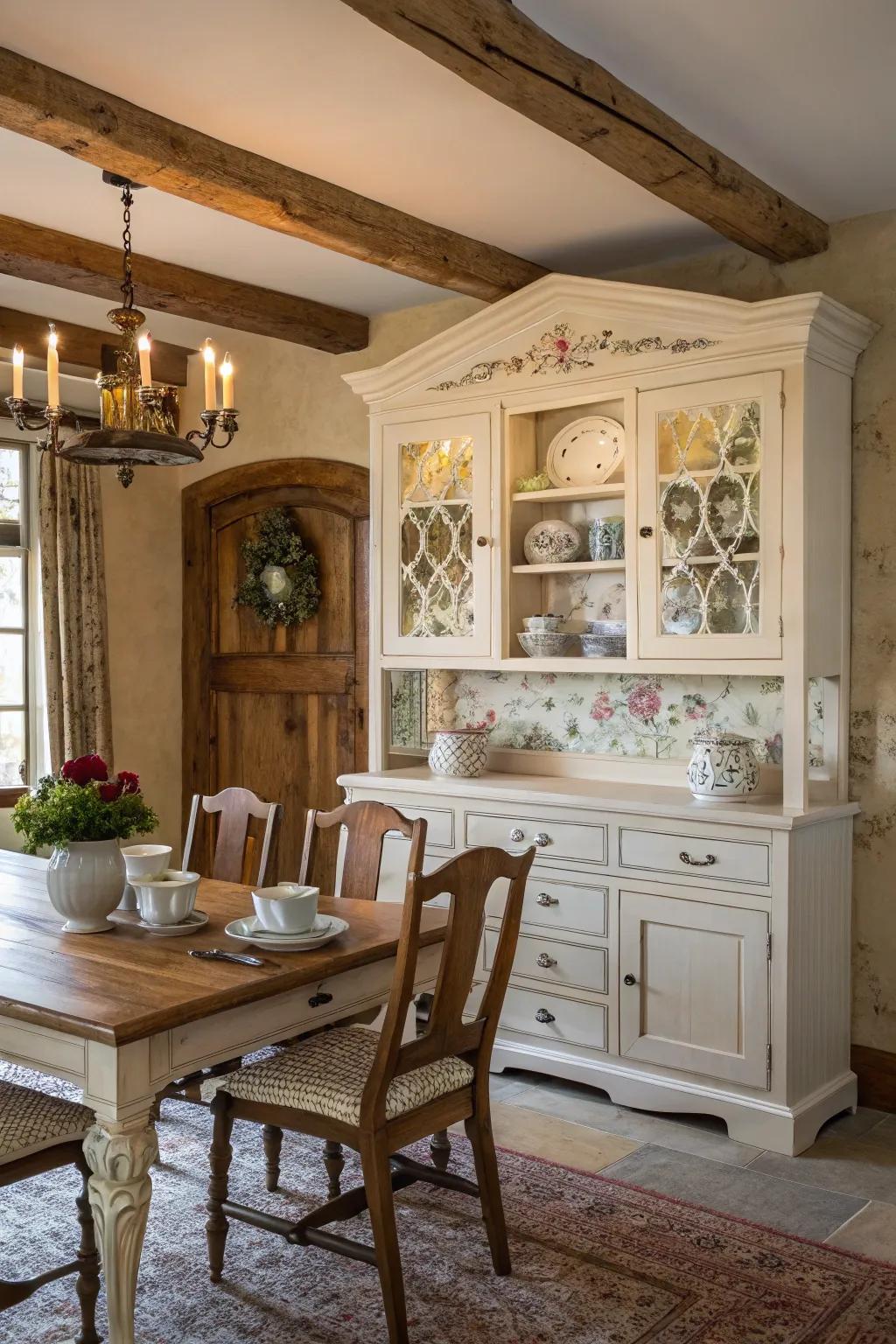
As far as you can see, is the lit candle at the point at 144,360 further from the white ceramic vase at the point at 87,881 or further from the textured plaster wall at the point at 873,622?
the textured plaster wall at the point at 873,622

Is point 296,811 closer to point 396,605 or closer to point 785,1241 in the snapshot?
point 396,605

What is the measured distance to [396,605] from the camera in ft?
14.2

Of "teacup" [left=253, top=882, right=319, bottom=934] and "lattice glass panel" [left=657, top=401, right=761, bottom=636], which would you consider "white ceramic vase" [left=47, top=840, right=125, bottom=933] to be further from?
"lattice glass panel" [left=657, top=401, right=761, bottom=636]

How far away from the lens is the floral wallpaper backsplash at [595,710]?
391 centimetres

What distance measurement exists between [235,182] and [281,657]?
2.39 metres

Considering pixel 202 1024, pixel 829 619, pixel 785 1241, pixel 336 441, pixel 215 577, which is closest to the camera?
pixel 202 1024

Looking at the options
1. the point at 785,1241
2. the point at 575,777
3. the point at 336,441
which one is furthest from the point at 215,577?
the point at 785,1241

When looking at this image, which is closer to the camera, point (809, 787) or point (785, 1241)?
point (785, 1241)

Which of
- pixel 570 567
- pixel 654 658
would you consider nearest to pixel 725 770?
pixel 654 658

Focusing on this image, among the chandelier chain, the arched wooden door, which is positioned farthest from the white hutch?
the chandelier chain

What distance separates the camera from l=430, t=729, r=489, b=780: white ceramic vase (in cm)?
415

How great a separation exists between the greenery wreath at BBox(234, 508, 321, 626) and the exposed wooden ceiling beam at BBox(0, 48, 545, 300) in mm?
1494

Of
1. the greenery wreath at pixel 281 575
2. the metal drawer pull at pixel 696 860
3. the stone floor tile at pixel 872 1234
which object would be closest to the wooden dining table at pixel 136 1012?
the metal drawer pull at pixel 696 860

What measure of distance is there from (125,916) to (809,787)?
2.07 metres
